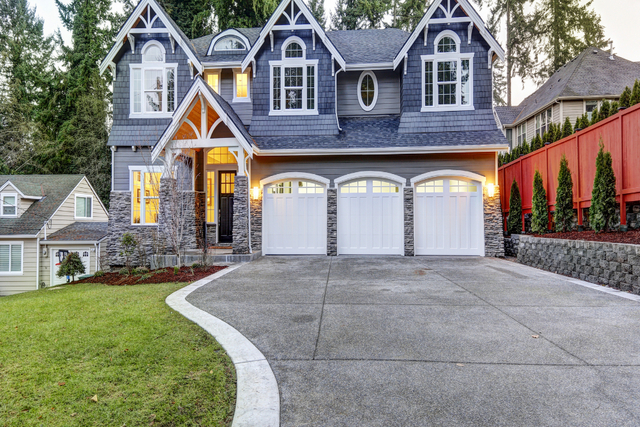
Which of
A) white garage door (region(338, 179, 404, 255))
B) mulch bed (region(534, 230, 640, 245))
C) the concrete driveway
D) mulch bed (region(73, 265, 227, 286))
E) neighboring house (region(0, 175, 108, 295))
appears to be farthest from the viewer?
neighboring house (region(0, 175, 108, 295))

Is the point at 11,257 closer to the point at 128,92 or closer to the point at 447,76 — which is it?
the point at 128,92

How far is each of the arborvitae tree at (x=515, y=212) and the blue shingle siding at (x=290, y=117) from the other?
243 inches

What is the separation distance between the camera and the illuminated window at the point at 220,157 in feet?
40.0

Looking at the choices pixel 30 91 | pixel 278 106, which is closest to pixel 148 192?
pixel 278 106

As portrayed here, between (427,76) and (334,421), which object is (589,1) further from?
(334,421)

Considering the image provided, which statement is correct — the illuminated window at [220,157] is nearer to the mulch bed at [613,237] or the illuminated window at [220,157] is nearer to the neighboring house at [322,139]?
the neighboring house at [322,139]

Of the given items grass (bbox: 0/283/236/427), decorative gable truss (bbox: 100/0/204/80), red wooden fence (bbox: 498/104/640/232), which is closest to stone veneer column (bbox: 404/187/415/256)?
red wooden fence (bbox: 498/104/640/232)

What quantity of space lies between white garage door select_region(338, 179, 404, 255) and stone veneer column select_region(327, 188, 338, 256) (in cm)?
17

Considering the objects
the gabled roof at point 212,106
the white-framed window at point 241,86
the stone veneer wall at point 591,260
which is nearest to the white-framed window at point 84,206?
the white-framed window at point 241,86

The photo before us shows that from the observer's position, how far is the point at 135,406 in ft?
7.81

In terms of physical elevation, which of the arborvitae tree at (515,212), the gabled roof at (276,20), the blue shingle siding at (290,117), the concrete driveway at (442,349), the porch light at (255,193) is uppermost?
the gabled roof at (276,20)

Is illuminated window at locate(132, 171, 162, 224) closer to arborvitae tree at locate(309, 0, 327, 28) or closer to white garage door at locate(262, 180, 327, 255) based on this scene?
white garage door at locate(262, 180, 327, 255)

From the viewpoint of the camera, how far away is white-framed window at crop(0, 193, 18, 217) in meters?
17.5

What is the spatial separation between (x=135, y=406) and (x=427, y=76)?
11658mm
